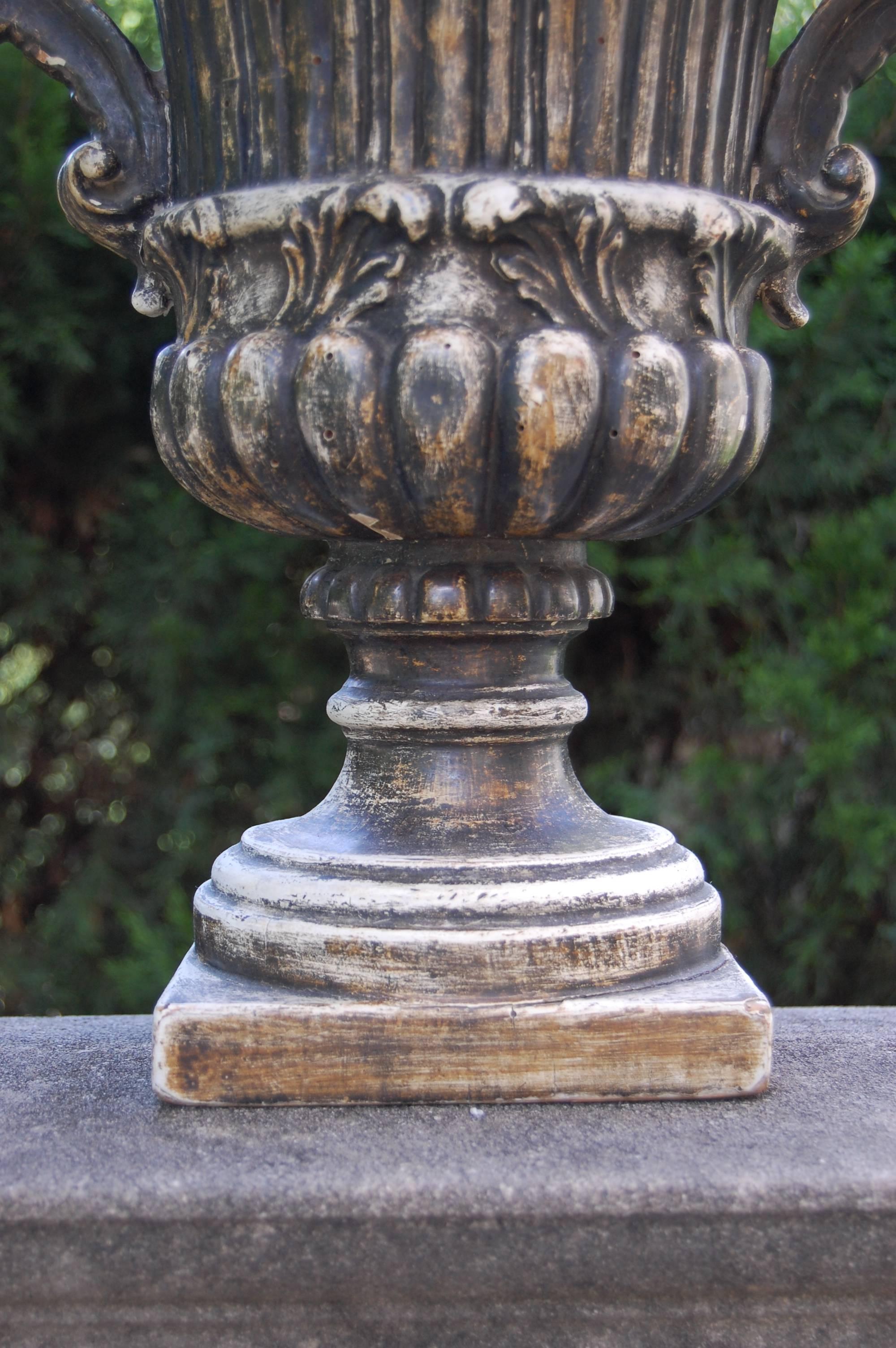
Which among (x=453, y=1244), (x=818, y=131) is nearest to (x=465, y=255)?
(x=818, y=131)

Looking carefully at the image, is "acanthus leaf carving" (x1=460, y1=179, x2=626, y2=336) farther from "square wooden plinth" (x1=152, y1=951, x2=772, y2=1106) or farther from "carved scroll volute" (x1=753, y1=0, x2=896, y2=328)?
"square wooden plinth" (x1=152, y1=951, x2=772, y2=1106)

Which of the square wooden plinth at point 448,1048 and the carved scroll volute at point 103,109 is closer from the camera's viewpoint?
the square wooden plinth at point 448,1048

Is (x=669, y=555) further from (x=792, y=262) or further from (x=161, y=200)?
(x=161, y=200)

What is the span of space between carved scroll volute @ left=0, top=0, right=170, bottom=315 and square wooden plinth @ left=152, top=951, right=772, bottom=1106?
28.7 inches

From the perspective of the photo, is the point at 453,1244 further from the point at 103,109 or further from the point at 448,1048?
the point at 103,109

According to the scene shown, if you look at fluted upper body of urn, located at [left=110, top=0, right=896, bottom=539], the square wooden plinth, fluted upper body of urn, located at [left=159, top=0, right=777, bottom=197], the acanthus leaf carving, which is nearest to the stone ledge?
the square wooden plinth

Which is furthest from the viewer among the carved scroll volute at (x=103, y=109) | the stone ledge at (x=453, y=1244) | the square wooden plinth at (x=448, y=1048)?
the carved scroll volute at (x=103, y=109)

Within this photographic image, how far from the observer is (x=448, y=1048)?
3.49ft

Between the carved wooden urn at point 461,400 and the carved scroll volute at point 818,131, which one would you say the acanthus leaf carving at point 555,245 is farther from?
the carved scroll volute at point 818,131

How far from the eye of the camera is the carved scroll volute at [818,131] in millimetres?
1149

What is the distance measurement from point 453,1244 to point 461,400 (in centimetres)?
A: 63

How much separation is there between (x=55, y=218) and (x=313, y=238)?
1.03 metres

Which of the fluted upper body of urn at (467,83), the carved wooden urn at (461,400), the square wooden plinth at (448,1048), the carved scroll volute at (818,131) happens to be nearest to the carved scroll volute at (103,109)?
the carved wooden urn at (461,400)

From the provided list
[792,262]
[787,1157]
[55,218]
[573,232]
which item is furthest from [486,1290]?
[55,218]
